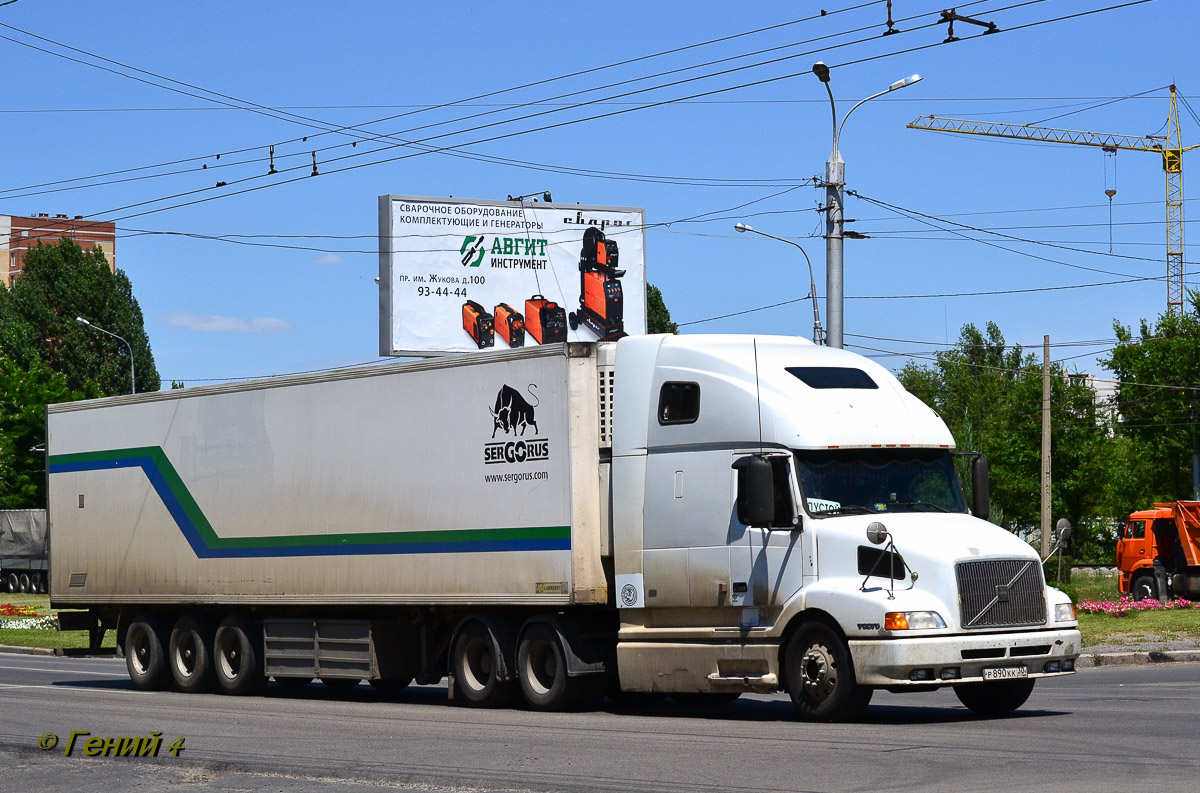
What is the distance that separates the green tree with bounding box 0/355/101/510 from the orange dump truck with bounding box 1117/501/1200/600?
170ft

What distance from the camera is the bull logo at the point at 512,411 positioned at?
15.7m

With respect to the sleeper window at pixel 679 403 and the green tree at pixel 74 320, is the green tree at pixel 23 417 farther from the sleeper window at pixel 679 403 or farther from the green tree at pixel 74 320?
the sleeper window at pixel 679 403

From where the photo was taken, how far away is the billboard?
34.9 meters

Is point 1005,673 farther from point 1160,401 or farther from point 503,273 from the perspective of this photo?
point 1160,401

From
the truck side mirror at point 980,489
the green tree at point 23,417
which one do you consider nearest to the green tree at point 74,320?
the green tree at point 23,417

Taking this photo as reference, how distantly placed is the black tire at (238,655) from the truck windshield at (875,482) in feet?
27.4

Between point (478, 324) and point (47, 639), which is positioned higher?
point (478, 324)

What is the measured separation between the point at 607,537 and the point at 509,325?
2115 cm

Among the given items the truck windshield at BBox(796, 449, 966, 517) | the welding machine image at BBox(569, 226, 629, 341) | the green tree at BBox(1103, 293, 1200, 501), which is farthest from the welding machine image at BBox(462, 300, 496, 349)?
the green tree at BBox(1103, 293, 1200, 501)

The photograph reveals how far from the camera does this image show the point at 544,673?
51.9 feet

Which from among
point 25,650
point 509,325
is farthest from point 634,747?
point 509,325

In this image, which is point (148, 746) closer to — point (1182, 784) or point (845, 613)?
point (845, 613)

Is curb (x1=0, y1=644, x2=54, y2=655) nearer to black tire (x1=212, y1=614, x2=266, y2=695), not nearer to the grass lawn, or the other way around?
the grass lawn

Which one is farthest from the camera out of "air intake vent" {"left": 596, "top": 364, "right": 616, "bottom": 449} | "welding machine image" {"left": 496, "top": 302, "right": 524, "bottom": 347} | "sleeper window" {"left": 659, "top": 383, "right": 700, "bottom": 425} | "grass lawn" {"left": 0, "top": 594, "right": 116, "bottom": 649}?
"welding machine image" {"left": 496, "top": 302, "right": 524, "bottom": 347}
